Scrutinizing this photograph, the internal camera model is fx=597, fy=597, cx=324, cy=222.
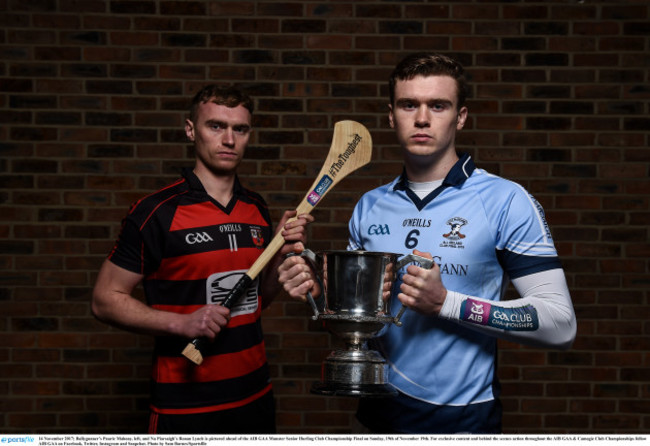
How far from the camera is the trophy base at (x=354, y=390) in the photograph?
1472 mm

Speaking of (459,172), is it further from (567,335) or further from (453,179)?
(567,335)

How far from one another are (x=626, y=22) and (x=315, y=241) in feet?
6.42

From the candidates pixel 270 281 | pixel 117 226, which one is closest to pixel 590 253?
pixel 270 281

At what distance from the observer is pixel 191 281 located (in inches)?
82.9

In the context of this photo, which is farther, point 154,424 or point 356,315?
point 154,424

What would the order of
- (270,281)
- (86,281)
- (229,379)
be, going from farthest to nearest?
(86,281) < (270,281) < (229,379)

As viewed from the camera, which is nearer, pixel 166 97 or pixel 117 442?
pixel 117 442

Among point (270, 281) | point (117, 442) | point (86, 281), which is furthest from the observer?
point (86, 281)

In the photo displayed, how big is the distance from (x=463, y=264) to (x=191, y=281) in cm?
98

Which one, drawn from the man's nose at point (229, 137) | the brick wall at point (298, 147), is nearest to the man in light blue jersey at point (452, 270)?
the man's nose at point (229, 137)

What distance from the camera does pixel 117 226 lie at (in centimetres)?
306

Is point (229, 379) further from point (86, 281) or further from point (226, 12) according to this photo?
point (226, 12)

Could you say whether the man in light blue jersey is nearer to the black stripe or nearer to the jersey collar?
the jersey collar

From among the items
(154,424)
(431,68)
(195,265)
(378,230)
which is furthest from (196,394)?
(431,68)
